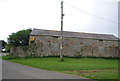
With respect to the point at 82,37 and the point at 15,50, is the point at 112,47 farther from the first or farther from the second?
the point at 15,50

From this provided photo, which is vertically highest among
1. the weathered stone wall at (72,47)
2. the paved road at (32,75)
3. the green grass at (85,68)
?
the weathered stone wall at (72,47)

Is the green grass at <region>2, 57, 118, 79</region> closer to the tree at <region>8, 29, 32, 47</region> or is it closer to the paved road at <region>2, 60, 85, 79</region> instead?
the paved road at <region>2, 60, 85, 79</region>

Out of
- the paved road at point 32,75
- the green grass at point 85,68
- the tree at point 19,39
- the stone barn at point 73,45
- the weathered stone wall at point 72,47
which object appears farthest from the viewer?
the tree at point 19,39

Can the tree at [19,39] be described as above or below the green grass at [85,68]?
above

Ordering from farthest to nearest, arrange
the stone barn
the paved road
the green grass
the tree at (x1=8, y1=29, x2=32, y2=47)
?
the tree at (x1=8, y1=29, x2=32, y2=47), the stone barn, the green grass, the paved road

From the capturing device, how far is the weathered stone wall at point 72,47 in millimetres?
26445

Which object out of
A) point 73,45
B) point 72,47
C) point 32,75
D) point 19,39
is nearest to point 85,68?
point 32,75

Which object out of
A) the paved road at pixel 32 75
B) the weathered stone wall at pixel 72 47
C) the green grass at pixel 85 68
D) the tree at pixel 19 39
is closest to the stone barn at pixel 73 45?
the weathered stone wall at pixel 72 47

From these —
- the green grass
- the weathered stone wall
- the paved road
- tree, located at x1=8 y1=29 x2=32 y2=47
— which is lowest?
the green grass

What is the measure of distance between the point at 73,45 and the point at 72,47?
0.47 metres

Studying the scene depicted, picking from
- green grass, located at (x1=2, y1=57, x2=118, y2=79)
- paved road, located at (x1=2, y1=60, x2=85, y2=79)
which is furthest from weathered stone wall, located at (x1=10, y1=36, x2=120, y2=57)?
paved road, located at (x1=2, y1=60, x2=85, y2=79)

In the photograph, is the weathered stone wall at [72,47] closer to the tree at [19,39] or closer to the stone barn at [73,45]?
the stone barn at [73,45]

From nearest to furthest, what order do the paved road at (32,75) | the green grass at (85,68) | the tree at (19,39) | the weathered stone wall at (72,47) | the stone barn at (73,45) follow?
the paved road at (32,75) < the green grass at (85,68) < the weathered stone wall at (72,47) < the stone barn at (73,45) < the tree at (19,39)

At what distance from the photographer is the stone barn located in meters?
26.6
